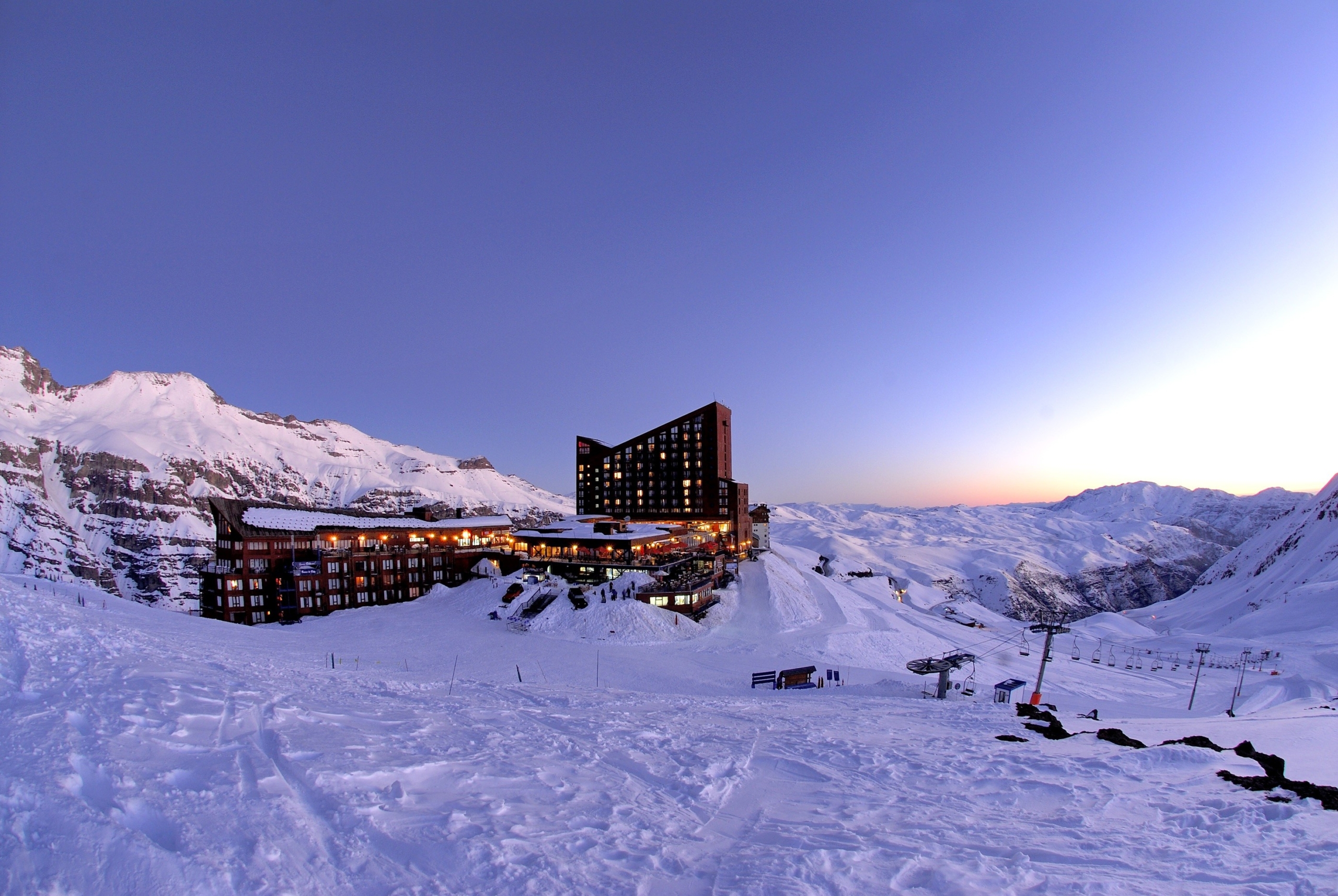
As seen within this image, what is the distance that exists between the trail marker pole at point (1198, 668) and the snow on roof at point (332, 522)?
7773 cm

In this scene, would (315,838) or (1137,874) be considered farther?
(1137,874)

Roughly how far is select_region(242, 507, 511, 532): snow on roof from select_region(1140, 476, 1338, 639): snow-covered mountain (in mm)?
102895

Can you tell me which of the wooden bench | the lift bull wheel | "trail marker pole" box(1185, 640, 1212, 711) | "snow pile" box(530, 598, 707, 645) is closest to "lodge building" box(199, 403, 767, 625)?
"snow pile" box(530, 598, 707, 645)

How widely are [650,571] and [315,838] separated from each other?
5908 centimetres

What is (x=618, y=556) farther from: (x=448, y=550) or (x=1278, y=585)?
(x=1278, y=585)

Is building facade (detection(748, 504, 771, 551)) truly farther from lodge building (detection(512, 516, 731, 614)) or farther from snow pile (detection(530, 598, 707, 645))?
snow pile (detection(530, 598, 707, 645))

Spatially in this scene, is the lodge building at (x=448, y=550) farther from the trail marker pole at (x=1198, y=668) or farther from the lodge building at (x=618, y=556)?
the trail marker pole at (x=1198, y=668)

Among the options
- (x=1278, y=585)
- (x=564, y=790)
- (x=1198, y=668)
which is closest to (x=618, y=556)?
(x=564, y=790)

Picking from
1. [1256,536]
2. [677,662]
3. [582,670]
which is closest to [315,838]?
[582,670]

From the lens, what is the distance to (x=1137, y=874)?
9367 mm

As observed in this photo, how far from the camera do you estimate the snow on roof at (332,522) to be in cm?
6366

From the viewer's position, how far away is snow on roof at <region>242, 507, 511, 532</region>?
63656 millimetres

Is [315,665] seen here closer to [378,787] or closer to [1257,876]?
[378,787]

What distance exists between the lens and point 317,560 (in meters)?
64.5
